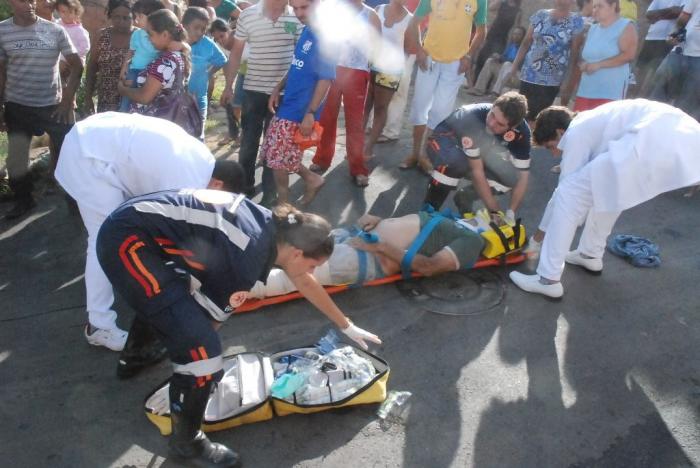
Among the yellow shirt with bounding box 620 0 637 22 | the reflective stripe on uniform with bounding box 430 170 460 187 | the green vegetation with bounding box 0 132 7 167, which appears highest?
the yellow shirt with bounding box 620 0 637 22

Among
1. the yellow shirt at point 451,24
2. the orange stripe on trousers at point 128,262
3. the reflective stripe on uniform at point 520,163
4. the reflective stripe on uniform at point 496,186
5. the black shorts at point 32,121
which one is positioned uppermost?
the yellow shirt at point 451,24

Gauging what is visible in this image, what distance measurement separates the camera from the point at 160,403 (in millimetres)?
2697

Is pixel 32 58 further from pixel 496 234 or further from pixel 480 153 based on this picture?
pixel 496 234

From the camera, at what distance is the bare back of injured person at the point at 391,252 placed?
3.70 m

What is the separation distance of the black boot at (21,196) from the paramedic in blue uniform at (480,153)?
3364 mm

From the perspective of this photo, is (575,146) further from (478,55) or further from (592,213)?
(478,55)

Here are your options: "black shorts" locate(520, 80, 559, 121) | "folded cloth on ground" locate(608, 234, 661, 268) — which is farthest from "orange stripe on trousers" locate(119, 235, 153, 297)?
"black shorts" locate(520, 80, 559, 121)

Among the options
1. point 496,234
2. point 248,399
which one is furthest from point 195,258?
point 496,234

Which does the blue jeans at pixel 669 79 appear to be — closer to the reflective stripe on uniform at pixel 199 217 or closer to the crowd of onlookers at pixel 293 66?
the crowd of onlookers at pixel 293 66

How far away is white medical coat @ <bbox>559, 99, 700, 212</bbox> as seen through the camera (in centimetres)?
343

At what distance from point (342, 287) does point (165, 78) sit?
181 cm

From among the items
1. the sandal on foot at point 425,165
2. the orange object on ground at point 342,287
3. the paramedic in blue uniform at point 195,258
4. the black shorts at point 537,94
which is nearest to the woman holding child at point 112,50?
the orange object on ground at point 342,287

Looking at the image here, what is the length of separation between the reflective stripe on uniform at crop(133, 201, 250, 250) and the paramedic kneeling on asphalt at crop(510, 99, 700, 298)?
252cm

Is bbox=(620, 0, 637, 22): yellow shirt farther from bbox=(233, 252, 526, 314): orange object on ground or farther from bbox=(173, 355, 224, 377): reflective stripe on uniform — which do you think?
bbox=(173, 355, 224, 377): reflective stripe on uniform
